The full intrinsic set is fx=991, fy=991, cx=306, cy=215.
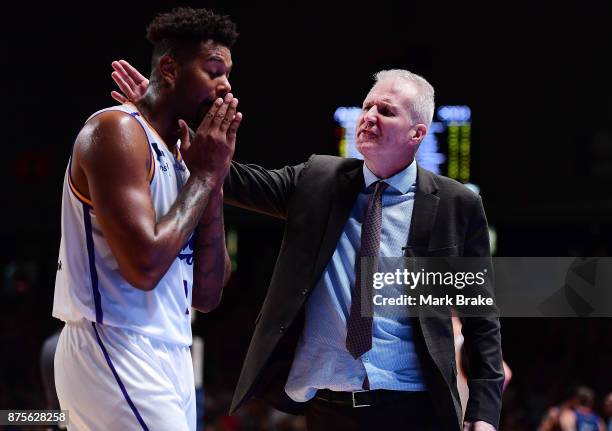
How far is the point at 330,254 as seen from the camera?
12.2 feet

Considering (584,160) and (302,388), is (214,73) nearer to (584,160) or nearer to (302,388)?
(302,388)

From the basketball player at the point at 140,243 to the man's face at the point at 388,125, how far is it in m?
1.01

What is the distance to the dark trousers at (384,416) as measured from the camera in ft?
11.7

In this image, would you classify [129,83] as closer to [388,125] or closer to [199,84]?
[199,84]

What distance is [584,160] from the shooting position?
470 inches

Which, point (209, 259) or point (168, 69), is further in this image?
point (209, 259)

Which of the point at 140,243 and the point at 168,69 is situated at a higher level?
the point at 168,69

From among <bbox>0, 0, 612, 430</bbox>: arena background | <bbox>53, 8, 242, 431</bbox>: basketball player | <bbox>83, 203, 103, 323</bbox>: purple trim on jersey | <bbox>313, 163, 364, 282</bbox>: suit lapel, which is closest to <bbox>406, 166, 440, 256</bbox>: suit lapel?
<bbox>313, 163, 364, 282</bbox>: suit lapel

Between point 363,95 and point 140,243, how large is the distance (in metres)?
9.10

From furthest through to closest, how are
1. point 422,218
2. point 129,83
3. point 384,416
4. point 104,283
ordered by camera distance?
point 422,218
point 384,416
point 129,83
point 104,283

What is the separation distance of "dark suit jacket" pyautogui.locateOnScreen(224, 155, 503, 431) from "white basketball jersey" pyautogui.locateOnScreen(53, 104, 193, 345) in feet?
2.89

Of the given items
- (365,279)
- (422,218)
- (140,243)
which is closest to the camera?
(140,243)

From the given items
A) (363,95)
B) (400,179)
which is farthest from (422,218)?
(363,95)

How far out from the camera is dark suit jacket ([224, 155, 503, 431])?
3.64 m
